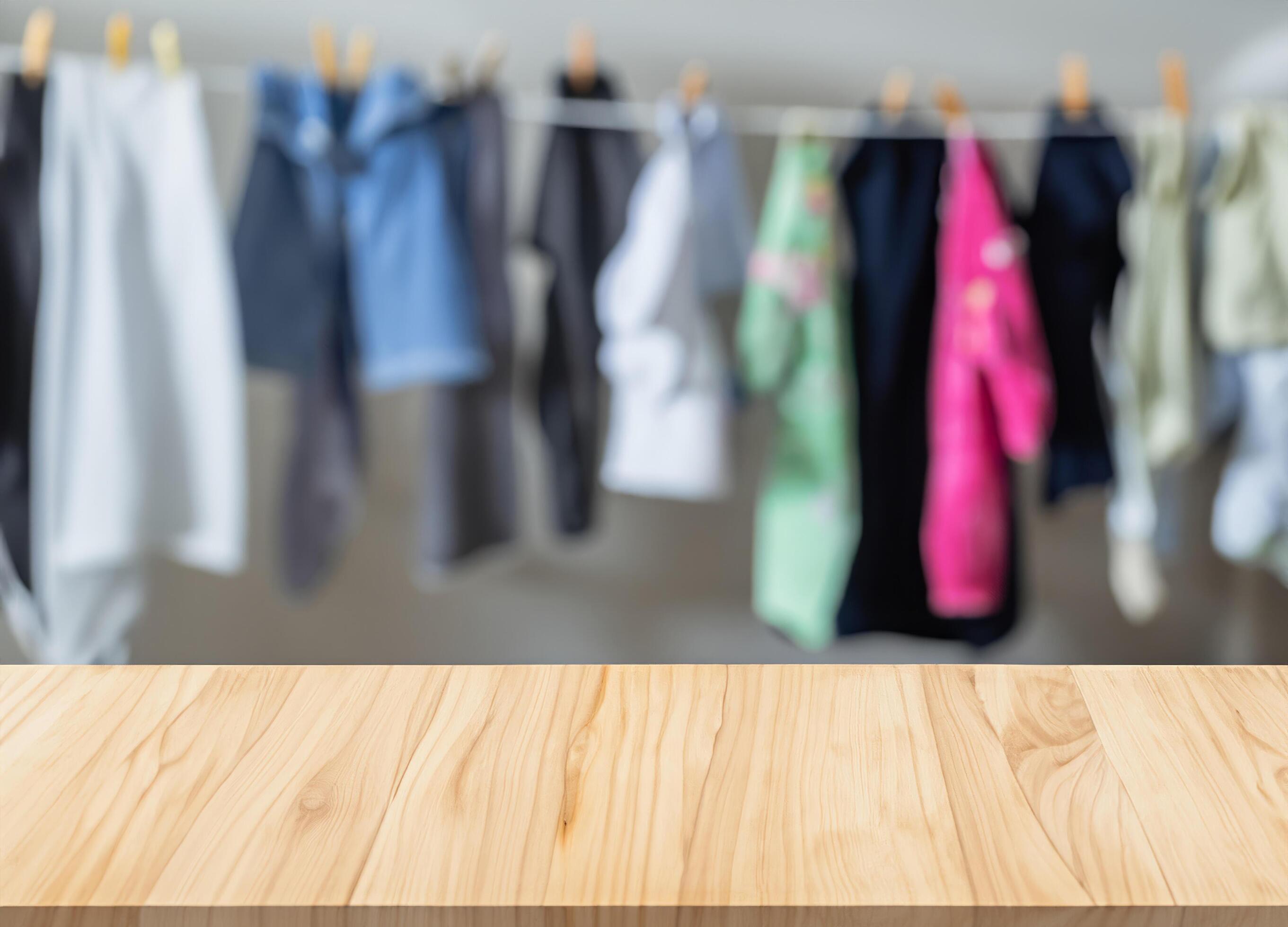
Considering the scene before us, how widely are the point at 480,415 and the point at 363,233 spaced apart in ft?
0.86

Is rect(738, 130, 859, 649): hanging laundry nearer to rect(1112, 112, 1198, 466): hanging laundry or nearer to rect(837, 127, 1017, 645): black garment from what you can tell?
rect(837, 127, 1017, 645): black garment

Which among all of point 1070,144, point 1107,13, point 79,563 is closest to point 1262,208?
point 1070,144

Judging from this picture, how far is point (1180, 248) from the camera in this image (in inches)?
54.6

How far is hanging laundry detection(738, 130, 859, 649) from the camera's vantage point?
1.39m

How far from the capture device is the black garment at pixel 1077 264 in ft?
4.58

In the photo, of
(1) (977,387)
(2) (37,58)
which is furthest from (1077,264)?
(2) (37,58)

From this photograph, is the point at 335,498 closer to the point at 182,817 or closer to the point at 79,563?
the point at 79,563

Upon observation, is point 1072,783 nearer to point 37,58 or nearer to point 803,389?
point 803,389

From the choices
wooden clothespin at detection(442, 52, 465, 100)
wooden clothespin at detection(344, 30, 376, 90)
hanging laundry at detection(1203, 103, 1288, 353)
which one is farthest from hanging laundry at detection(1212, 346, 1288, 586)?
wooden clothespin at detection(344, 30, 376, 90)

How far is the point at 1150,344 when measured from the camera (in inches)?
55.6

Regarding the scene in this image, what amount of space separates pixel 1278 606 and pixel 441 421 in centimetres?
141

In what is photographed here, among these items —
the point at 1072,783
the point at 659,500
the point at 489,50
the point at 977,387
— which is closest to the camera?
the point at 1072,783

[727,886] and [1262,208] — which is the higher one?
[1262,208]

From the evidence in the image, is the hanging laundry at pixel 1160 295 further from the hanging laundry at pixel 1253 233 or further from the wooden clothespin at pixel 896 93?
the wooden clothespin at pixel 896 93
